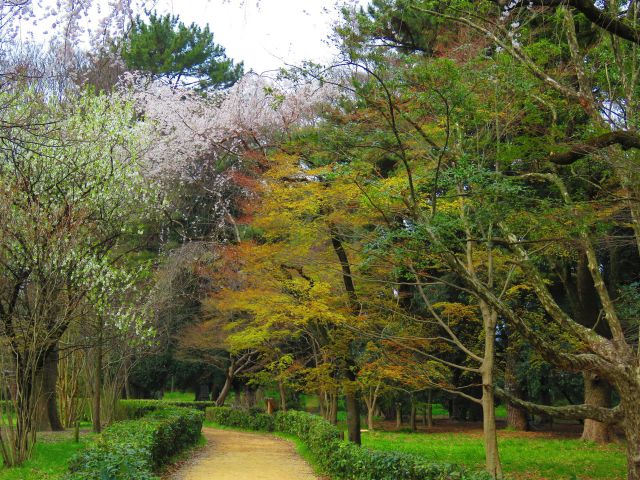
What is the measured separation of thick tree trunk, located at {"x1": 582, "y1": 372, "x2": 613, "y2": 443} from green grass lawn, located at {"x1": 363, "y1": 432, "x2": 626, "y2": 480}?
46 cm

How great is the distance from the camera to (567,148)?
8.44 m

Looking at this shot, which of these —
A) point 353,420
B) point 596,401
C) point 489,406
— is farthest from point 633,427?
point 596,401

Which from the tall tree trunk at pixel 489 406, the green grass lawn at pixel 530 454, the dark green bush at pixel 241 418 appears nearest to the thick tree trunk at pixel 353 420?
the green grass lawn at pixel 530 454

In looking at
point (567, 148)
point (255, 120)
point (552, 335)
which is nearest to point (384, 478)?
point (567, 148)

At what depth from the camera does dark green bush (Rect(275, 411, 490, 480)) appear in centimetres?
690

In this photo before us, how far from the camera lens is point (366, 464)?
28.0 ft

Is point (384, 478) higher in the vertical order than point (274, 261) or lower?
lower

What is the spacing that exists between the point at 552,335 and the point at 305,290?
5.70 metres

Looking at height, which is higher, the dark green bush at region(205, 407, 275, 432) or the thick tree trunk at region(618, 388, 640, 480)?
the thick tree trunk at region(618, 388, 640, 480)

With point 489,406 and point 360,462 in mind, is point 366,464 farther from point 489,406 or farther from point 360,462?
point 489,406

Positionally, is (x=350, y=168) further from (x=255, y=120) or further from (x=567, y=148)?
(x=255, y=120)

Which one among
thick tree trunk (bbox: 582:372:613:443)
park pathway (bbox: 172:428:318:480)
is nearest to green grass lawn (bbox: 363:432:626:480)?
thick tree trunk (bbox: 582:372:613:443)

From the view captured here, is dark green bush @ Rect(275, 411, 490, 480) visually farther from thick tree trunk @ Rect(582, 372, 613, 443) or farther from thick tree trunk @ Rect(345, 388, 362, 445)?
thick tree trunk @ Rect(582, 372, 613, 443)

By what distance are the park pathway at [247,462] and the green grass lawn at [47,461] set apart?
1928mm
